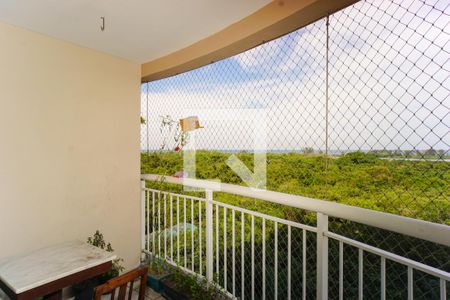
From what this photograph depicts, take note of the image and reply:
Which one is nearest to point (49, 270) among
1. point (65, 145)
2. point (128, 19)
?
point (65, 145)

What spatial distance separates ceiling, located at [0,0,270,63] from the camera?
67.4 inches

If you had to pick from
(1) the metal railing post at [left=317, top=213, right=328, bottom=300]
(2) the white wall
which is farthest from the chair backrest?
(2) the white wall

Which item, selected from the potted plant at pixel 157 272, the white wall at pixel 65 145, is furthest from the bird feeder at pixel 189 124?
the potted plant at pixel 157 272

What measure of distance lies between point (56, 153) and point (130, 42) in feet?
4.36

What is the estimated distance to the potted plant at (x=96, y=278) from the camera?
189cm

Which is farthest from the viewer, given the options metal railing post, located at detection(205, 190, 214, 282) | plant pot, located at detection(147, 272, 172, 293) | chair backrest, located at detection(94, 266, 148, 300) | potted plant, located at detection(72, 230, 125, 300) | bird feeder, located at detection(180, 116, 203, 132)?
bird feeder, located at detection(180, 116, 203, 132)

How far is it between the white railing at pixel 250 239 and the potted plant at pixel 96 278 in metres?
0.47

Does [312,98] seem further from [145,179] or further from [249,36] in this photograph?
[145,179]

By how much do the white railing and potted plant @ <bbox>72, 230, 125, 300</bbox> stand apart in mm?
469

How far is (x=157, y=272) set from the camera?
8.77ft

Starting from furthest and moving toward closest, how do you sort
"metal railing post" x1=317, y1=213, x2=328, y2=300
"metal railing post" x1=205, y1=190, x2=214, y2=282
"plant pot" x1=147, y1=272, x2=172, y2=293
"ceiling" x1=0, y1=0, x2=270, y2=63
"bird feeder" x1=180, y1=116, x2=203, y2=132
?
"bird feeder" x1=180, y1=116, x2=203, y2=132, "plant pot" x1=147, y1=272, x2=172, y2=293, "metal railing post" x1=205, y1=190, x2=214, y2=282, "ceiling" x1=0, y1=0, x2=270, y2=63, "metal railing post" x1=317, y1=213, x2=328, y2=300

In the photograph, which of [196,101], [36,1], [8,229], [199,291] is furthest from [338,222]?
[36,1]

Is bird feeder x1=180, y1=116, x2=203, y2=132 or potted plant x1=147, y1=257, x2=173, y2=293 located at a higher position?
bird feeder x1=180, y1=116, x2=203, y2=132

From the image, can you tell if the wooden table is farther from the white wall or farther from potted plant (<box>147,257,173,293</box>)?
potted plant (<box>147,257,173,293</box>)
